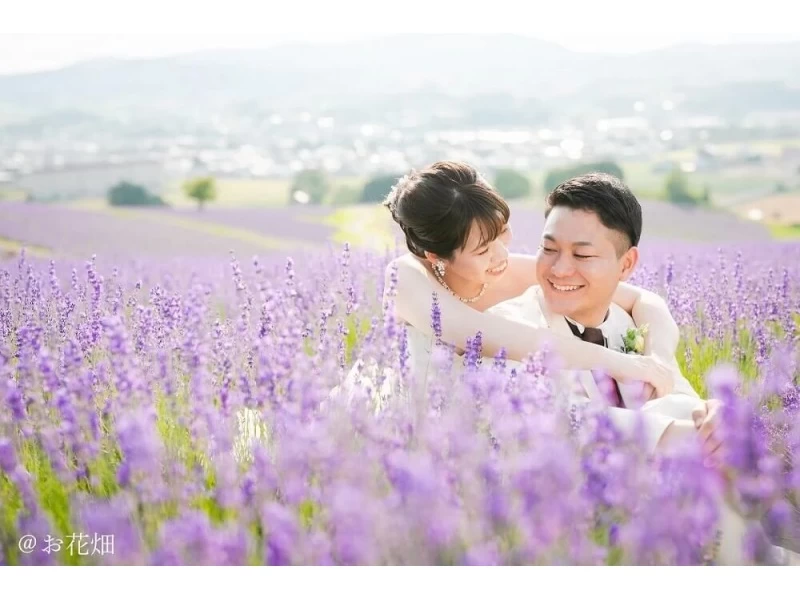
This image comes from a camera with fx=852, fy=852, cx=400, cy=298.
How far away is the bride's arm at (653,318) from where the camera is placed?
8.62 feet

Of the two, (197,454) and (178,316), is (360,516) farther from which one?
(178,316)

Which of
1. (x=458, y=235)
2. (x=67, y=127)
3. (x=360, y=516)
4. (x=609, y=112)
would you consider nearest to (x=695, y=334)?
(x=458, y=235)

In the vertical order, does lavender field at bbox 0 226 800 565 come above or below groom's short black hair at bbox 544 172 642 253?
below

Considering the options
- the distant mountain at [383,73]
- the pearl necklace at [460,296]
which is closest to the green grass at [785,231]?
the distant mountain at [383,73]

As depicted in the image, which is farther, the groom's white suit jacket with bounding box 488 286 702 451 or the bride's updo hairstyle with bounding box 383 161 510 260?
the bride's updo hairstyle with bounding box 383 161 510 260

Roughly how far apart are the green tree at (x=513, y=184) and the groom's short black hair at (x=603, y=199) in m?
2.71

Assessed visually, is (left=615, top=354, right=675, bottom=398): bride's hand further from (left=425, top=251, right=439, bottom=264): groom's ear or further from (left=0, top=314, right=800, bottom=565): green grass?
(left=0, top=314, right=800, bottom=565): green grass

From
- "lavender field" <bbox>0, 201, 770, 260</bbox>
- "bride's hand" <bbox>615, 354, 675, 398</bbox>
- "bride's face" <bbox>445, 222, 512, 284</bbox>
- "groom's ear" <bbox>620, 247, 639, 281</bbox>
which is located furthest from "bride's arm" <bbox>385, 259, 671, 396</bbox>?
"lavender field" <bbox>0, 201, 770, 260</bbox>

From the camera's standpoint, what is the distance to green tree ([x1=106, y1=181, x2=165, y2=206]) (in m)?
4.52

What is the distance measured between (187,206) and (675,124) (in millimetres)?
2832

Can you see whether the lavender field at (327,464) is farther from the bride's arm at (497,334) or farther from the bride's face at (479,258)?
the bride's face at (479,258)

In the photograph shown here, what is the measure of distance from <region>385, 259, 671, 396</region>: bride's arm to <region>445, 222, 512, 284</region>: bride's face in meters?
0.10

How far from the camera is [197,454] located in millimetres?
1906

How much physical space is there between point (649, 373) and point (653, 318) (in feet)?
1.26
